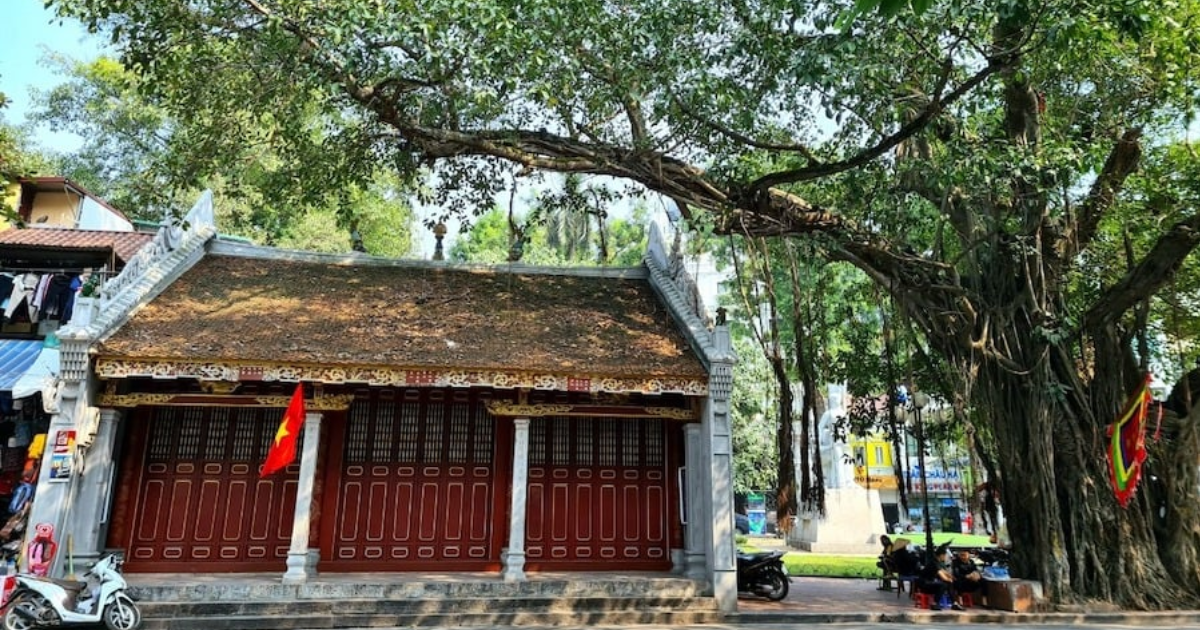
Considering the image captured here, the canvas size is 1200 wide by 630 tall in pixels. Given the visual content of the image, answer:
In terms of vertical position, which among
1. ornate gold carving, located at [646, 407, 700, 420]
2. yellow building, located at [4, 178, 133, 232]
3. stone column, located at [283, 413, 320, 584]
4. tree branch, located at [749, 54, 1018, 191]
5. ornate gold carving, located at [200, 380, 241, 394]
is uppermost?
yellow building, located at [4, 178, 133, 232]

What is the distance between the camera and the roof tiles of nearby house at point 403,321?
882 centimetres

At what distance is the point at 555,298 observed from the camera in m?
11.3

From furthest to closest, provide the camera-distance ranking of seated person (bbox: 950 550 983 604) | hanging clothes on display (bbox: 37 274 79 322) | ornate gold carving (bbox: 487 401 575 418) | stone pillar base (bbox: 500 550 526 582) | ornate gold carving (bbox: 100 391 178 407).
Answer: hanging clothes on display (bbox: 37 274 79 322) → seated person (bbox: 950 550 983 604) → ornate gold carving (bbox: 487 401 575 418) → stone pillar base (bbox: 500 550 526 582) → ornate gold carving (bbox: 100 391 178 407)

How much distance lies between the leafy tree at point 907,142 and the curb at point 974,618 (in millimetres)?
298

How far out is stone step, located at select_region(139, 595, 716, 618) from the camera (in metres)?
7.84

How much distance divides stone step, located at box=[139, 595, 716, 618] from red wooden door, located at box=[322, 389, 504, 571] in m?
1.37

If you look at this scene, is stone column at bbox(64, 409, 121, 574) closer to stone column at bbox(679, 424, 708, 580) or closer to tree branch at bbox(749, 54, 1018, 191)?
stone column at bbox(679, 424, 708, 580)

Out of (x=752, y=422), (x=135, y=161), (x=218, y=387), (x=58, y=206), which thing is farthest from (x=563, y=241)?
(x=218, y=387)

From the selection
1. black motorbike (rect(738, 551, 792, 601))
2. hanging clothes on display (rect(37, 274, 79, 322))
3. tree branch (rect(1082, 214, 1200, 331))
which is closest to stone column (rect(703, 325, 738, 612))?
black motorbike (rect(738, 551, 792, 601))

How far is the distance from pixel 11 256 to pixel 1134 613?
57.7 ft

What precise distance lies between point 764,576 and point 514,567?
3.63 m

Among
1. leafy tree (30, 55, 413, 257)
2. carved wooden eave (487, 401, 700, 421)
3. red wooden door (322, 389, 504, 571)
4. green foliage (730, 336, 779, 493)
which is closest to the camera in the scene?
carved wooden eave (487, 401, 700, 421)

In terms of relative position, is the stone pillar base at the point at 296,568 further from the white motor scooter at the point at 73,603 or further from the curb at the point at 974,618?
the curb at the point at 974,618

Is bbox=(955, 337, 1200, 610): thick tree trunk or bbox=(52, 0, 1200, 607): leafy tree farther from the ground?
bbox=(52, 0, 1200, 607): leafy tree
